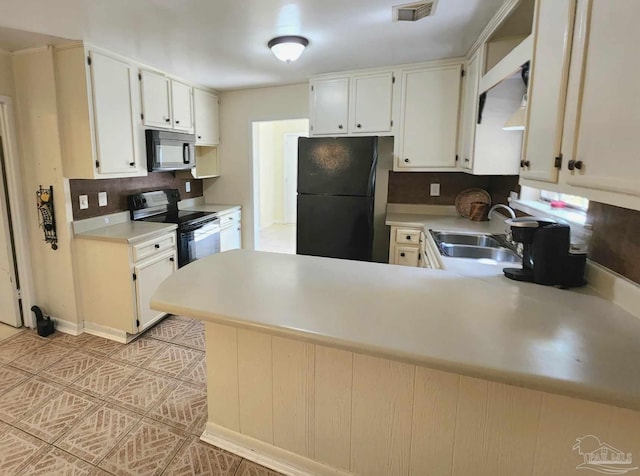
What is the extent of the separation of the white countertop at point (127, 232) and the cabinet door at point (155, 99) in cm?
93

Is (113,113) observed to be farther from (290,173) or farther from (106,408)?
(290,173)

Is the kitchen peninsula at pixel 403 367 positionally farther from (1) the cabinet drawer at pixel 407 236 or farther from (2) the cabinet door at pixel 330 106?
(2) the cabinet door at pixel 330 106

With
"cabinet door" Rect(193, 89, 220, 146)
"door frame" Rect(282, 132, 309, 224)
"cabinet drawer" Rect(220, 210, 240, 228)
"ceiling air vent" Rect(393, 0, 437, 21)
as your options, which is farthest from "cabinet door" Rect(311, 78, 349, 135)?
"door frame" Rect(282, 132, 309, 224)

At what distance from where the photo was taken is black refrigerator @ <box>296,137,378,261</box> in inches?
115

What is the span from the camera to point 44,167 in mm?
2674

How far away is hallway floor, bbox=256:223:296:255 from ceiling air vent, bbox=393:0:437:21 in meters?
3.82

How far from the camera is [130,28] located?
7.29ft

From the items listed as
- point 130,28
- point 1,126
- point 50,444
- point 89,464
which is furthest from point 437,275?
point 1,126

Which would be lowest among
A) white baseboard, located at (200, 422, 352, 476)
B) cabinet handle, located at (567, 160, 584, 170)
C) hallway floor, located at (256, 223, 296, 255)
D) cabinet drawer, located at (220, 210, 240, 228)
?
white baseboard, located at (200, 422, 352, 476)

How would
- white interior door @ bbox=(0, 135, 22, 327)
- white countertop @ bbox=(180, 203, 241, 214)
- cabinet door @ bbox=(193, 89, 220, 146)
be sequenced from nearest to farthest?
white interior door @ bbox=(0, 135, 22, 327), cabinet door @ bbox=(193, 89, 220, 146), white countertop @ bbox=(180, 203, 241, 214)

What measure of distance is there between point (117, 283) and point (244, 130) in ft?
7.61

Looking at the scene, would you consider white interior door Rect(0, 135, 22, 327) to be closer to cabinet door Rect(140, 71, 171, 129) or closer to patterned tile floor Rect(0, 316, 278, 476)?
patterned tile floor Rect(0, 316, 278, 476)

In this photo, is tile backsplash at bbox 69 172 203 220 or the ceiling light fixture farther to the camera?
tile backsplash at bbox 69 172 203 220
